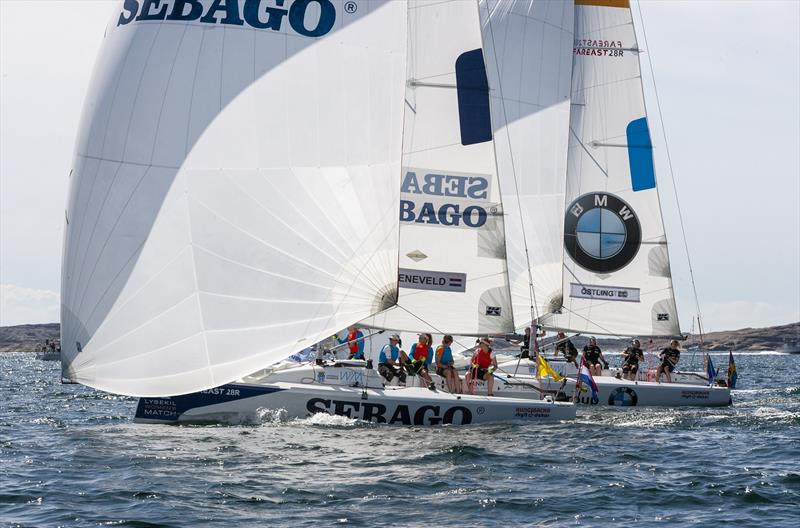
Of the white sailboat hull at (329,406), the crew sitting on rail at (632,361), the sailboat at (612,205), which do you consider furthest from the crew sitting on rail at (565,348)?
the white sailboat hull at (329,406)

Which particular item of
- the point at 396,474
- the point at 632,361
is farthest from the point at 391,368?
the point at 632,361

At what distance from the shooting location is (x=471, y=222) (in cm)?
2177

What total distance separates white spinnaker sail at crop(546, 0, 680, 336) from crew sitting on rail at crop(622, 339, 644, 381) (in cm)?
232

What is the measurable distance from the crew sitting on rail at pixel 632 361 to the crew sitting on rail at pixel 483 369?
7.18 meters

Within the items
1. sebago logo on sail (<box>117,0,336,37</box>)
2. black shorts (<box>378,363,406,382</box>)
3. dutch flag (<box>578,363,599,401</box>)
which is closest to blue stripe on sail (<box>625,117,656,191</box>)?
dutch flag (<box>578,363,599,401</box>)

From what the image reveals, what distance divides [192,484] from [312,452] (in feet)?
9.10

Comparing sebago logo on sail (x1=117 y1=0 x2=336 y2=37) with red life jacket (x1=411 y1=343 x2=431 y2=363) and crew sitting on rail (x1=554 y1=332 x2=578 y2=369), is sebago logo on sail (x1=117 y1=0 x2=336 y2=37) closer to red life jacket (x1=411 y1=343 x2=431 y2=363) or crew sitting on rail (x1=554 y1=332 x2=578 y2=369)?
red life jacket (x1=411 y1=343 x2=431 y2=363)

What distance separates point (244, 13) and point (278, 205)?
3.50m

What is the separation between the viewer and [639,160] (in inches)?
1209

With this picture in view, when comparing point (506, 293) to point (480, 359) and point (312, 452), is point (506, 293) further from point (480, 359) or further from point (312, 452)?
point (312, 452)

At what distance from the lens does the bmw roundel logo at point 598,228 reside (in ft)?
101

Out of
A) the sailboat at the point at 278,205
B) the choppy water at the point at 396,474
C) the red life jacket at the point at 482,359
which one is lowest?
the choppy water at the point at 396,474

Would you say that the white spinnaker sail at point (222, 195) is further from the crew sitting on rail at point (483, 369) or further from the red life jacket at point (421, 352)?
the crew sitting on rail at point (483, 369)

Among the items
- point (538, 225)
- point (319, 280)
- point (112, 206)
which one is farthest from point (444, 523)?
point (538, 225)
